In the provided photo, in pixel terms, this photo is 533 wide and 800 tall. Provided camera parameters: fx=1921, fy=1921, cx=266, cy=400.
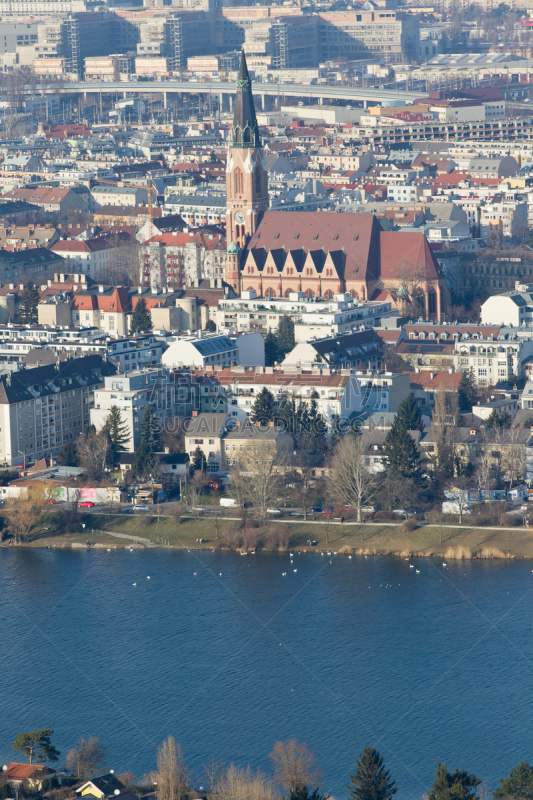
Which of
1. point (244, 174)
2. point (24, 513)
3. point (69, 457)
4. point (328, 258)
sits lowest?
point (24, 513)

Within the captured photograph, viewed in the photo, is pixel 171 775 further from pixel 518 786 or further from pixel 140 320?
pixel 140 320

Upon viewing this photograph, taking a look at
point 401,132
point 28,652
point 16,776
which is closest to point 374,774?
point 16,776

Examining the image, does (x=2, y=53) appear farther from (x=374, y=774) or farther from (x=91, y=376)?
(x=374, y=774)

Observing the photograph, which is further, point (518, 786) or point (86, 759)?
point (86, 759)

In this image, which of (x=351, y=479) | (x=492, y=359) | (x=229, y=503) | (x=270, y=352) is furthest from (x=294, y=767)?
(x=270, y=352)

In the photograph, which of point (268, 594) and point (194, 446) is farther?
point (194, 446)

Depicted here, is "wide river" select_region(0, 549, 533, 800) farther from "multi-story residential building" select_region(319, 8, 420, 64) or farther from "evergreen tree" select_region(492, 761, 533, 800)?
"multi-story residential building" select_region(319, 8, 420, 64)

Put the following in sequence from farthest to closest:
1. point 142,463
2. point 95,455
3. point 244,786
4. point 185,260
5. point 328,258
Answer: point 185,260 < point 328,258 < point 95,455 < point 142,463 < point 244,786

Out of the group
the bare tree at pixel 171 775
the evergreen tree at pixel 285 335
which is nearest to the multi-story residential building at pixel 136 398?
the evergreen tree at pixel 285 335
